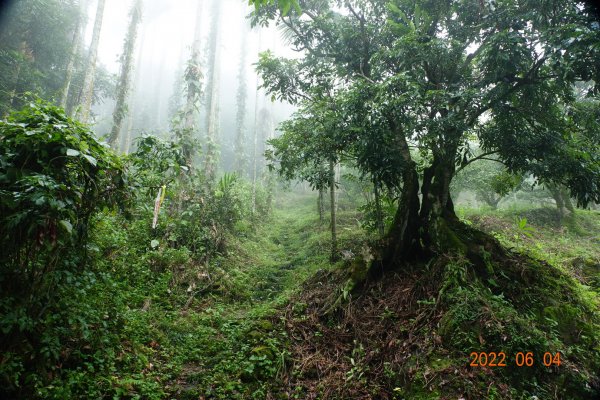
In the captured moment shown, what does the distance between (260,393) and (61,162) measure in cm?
335

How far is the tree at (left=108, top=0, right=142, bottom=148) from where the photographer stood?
A: 14.6 metres

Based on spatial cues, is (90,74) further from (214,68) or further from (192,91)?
(214,68)

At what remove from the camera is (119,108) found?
1500cm

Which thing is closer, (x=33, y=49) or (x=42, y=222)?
(x=42, y=222)

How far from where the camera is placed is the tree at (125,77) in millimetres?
14641

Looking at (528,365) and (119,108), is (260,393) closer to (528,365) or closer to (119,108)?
(528,365)

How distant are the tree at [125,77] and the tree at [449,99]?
10075 millimetres

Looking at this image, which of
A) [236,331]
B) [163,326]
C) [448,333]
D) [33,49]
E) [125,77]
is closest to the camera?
[448,333]

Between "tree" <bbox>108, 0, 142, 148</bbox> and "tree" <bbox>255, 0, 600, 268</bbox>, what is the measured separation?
33.1 ft

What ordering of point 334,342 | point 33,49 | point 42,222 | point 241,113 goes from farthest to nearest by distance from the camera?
point 241,113
point 33,49
point 334,342
point 42,222

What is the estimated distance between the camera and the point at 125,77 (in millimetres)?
16547

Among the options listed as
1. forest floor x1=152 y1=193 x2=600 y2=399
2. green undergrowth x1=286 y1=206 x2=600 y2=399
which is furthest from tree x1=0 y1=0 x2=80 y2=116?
green undergrowth x1=286 y1=206 x2=600 y2=399

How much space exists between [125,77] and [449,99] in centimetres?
1628

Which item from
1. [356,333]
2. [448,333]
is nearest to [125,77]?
[356,333]
